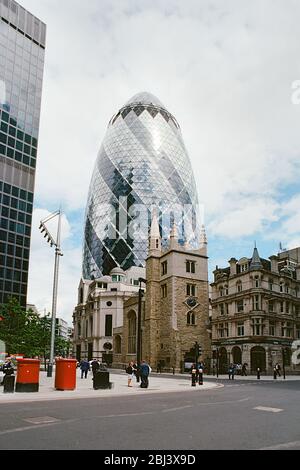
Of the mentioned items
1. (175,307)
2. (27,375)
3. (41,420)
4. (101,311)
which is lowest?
(41,420)

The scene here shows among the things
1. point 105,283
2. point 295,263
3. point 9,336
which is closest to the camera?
point 9,336

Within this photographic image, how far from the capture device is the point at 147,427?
1011cm

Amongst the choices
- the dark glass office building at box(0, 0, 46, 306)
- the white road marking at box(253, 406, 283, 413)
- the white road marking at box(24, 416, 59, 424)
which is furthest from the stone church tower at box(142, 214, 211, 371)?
the white road marking at box(24, 416, 59, 424)

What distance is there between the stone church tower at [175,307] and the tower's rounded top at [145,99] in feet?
283

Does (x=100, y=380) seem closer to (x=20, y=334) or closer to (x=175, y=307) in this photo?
(x=20, y=334)

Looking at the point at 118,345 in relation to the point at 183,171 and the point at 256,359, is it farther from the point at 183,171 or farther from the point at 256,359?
the point at 183,171

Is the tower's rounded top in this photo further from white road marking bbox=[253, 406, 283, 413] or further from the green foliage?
white road marking bbox=[253, 406, 283, 413]

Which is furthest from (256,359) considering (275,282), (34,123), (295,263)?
(34,123)

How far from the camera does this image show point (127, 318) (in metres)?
75.2

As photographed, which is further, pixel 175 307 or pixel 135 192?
pixel 135 192

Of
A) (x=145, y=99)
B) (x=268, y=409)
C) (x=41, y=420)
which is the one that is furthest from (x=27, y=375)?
(x=145, y=99)

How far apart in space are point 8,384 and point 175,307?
143ft

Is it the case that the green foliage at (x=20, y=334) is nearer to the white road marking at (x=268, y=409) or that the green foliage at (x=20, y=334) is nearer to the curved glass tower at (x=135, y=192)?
the white road marking at (x=268, y=409)
